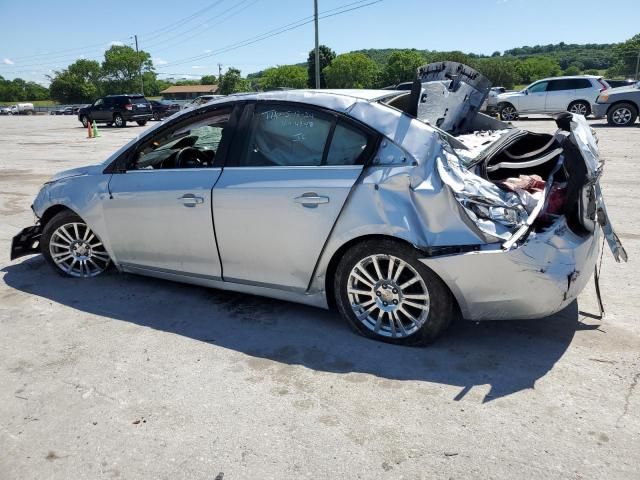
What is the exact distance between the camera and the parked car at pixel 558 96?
2061 cm

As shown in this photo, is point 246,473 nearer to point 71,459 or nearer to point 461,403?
point 71,459

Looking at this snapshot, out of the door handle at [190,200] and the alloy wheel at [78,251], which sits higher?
the door handle at [190,200]

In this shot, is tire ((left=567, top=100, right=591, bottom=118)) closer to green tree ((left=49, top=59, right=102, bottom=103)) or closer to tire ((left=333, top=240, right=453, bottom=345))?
tire ((left=333, top=240, right=453, bottom=345))

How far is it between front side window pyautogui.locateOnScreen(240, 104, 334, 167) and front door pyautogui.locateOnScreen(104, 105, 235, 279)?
276 mm

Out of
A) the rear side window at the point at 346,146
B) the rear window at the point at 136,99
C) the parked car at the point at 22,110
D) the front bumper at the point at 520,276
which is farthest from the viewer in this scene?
the parked car at the point at 22,110

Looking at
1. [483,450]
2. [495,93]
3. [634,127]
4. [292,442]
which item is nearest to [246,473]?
[292,442]

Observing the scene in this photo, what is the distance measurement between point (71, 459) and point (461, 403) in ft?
6.52

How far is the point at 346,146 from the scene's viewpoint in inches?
138

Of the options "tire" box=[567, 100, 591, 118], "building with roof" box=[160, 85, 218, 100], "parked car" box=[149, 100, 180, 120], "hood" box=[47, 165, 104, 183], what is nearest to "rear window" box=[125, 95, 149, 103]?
"parked car" box=[149, 100, 180, 120]

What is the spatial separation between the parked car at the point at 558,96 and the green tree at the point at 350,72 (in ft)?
346

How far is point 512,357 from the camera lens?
3.31 m

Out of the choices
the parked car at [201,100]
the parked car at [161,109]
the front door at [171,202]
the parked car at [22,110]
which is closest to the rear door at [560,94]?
the parked car at [201,100]

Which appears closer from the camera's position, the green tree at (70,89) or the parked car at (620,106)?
the parked car at (620,106)

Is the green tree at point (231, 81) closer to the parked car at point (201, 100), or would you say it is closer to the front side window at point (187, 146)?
the parked car at point (201, 100)
